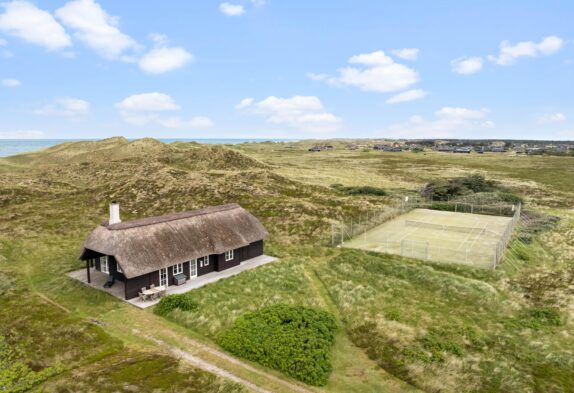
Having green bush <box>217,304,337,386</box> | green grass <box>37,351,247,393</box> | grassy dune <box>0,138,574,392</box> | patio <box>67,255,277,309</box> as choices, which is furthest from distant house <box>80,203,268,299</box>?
green bush <box>217,304,337,386</box>

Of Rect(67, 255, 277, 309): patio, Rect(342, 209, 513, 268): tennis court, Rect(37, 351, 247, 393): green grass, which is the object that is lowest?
Rect(37, 351, 247, 393): green grass

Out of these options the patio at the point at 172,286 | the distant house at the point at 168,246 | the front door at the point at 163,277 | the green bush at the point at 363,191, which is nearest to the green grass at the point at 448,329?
the patio at the point at 172,286

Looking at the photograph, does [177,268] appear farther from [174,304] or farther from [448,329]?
[448,329]

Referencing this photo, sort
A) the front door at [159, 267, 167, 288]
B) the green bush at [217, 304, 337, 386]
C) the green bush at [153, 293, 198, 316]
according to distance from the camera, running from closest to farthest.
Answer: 1. the green bush at [217, 304, 337, 386]
2. the green bush at [153, 293, 198, 316]
3. the front door at [159, 267, 167, 288]

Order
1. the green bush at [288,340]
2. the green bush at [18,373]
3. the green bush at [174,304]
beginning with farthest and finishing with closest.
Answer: the green bush at [174,304] < the green bush at [288,340] < the green bush at [18,373]

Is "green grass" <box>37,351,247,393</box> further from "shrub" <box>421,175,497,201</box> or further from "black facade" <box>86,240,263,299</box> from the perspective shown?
"shrub" <box>421,175,497,201</box>

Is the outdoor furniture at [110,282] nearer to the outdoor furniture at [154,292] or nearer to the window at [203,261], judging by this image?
the outdoor furniture at [154,292]

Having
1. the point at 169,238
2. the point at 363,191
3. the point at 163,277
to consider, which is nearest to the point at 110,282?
the point at 163,277
